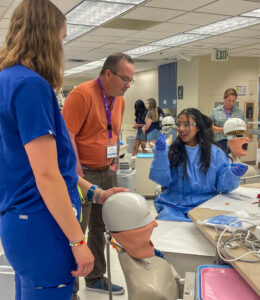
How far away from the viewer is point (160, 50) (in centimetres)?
689

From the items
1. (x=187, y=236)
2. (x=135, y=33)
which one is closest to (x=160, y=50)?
(x=135, y=33)

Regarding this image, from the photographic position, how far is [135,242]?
3.90 ft

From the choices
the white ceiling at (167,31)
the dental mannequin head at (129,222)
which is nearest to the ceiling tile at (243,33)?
the white ceiling at (167,31)

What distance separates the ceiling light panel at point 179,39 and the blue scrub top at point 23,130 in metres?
4.72

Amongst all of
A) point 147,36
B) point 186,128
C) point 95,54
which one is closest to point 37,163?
point 186,128

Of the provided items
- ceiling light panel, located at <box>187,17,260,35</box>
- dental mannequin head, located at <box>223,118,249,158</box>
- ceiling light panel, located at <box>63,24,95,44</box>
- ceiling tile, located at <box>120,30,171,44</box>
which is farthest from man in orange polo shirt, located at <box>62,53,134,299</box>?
ceiling tile, located at <box>120,30,171,44</box>

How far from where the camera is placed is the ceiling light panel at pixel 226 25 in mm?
4441

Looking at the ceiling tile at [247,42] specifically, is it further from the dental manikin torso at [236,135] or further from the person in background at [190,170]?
the dental manikin torso at [236,135]

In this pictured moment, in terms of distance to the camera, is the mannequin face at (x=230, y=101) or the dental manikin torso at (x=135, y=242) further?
the mannequin face at (x=230, y=101)

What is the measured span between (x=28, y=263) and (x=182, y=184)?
1474mm

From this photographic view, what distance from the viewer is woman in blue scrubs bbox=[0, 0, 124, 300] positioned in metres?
0.88

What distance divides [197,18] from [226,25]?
2.64ft

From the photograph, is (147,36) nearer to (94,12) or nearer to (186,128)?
(94,12)

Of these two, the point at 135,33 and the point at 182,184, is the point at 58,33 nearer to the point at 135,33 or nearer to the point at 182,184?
the point at 182,184
